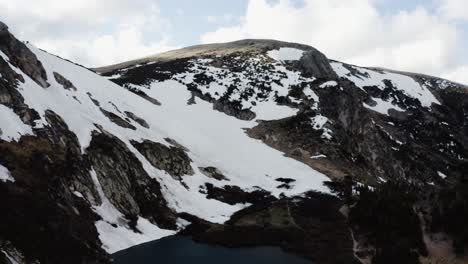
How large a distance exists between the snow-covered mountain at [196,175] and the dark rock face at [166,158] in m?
0.35

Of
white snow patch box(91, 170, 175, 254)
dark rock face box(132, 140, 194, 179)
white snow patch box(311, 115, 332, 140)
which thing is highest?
white snow patch box(311, 115, 332, 140)

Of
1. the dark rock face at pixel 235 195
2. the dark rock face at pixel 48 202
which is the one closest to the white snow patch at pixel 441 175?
the dark rock face at pixel 235 195

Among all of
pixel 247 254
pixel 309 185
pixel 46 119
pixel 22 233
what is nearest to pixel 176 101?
pixel 309 185

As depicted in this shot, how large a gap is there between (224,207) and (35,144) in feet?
123

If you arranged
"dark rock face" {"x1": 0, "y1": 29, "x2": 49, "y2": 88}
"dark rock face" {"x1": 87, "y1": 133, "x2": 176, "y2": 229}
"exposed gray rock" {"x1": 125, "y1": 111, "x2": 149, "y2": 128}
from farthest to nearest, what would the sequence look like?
"exposed gray rock" {"x1": 125, "y1": 111, "x2": 149, "y2": 128} → "dark rock face" {"x1": 0, "y1": 29, "x2": 49, "y2": 88} → "dark rock face" {"x1": 87, "y1": 133, "x2": 176, "y2": 229}

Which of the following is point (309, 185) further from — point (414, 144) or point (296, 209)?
point (414, 144)

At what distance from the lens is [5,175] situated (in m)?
53.1

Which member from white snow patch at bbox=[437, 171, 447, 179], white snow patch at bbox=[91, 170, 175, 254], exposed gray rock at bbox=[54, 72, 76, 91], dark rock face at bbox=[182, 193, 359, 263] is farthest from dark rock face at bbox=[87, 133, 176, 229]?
white snow patch at bbox=[437, 171, 447, 179]

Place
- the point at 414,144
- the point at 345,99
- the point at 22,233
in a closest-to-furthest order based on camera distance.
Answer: the point at 22,233
the point at 345,99
the point at 414,144

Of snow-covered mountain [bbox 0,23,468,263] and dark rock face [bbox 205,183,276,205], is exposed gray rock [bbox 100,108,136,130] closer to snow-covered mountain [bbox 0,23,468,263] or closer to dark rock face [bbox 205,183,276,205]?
snow-covered mountain [bbox 0,23,468,263]

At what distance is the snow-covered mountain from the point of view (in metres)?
57.9

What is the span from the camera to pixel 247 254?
64.4 meters

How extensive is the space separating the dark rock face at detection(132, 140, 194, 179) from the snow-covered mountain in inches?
13.9

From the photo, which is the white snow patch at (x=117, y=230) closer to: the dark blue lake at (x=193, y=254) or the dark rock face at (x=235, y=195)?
the dark blue lake at (x=193, y=254)
